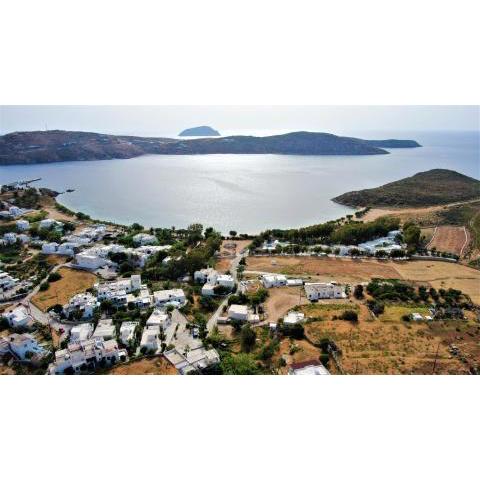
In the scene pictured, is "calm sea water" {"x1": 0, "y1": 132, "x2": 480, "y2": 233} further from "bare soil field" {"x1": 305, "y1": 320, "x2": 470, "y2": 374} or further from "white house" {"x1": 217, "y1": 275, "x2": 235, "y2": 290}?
"bare soil field" {"x1": 305, "y1": 320, "x2": 470, "y2": 374}

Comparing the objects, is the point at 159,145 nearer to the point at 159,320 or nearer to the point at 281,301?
the point at 281,301

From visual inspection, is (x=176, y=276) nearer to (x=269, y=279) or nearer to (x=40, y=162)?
(x=269, y=279)

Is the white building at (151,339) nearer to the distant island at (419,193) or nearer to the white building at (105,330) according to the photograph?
Answer: the white building at (105,330)

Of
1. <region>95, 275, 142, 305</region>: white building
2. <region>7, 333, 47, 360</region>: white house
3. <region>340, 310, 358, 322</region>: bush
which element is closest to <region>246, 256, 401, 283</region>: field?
<region>340, 310, 358, 322</region>: bush

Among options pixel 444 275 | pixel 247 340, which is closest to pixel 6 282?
pixel 247 340

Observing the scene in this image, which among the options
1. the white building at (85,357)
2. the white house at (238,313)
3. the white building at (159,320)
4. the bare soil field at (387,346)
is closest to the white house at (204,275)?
the white house at (238,313)

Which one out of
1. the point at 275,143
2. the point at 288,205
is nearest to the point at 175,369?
the point at 288,205
